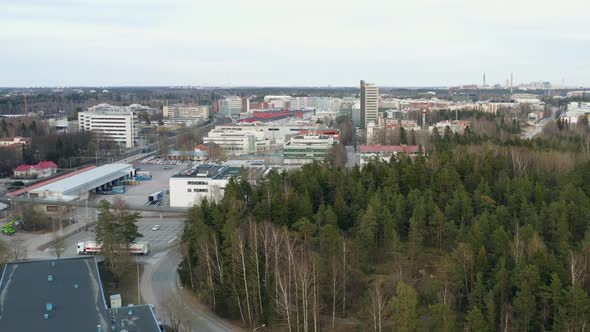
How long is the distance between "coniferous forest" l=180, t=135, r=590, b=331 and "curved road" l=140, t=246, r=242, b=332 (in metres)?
0.25

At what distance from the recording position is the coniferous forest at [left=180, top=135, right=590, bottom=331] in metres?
7.89

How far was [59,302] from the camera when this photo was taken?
862 centimetres

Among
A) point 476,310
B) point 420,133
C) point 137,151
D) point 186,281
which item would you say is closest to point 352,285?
point 476,310

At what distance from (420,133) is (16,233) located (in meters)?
19.4

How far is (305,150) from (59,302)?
1917 centimetres

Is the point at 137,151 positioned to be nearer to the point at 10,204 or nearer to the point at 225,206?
the point at 10,204

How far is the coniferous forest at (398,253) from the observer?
7.89m

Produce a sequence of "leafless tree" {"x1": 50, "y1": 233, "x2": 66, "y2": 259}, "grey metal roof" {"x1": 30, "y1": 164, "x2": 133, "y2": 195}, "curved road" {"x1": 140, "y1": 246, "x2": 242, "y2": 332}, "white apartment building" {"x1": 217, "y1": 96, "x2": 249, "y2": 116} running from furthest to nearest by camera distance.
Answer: "white apartment building" {"x1": 217, "y1": 96, "x2": 249, "y2": 116} < "grey metal roof" {"x1": 30, "y1": 164, "x2": 133, "y2": 195} < "leafless tree" {"x1": 50, "y1": 233, "x2": 66, "y2": 259} < "curved road" {"x1": 140, "y1": 246, "x2": 242, "y2": 332}

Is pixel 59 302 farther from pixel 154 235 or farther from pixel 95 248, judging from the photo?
pixel 154 235

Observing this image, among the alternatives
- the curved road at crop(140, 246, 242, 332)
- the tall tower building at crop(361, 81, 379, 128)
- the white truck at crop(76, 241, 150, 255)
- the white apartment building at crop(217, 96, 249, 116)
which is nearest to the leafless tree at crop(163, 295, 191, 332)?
the curved road at crop(140, 246, 242, 332)

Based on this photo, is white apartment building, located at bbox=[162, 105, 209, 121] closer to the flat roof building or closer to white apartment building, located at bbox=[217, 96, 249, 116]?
white apartment building, located at bbox=[217, 96, 249, 116]

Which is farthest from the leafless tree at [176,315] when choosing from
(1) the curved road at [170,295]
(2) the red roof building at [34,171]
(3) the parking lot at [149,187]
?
(2) the red roof building at [34,171]

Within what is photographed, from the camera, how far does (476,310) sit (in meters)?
7.45

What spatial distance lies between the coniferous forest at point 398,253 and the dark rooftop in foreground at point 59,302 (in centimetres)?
183
